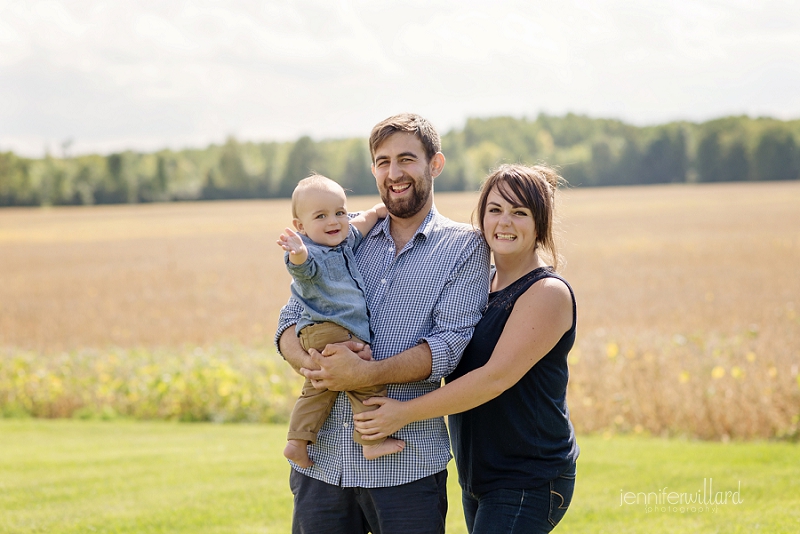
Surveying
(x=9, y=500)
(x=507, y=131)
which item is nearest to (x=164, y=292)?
(x=9, y=500)

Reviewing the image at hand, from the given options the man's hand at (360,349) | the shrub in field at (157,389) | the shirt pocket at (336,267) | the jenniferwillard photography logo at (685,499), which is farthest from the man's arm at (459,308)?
the shrub in field at (157,389)

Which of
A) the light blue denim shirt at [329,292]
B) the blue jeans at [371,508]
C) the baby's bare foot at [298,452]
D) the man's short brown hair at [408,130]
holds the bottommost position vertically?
the blue jeans at [371,508]

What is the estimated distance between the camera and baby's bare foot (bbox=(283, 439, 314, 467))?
9.79 feet

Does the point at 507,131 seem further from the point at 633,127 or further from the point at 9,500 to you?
the point at 9,500

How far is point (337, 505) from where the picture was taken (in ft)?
9.69

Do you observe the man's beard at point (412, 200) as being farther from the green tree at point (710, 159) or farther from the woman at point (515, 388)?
the green tree at point (710, 159)

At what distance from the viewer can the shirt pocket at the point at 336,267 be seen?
2996 millimetres

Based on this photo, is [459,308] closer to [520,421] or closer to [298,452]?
[520,421]

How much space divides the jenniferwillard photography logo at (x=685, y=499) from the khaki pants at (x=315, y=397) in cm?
309

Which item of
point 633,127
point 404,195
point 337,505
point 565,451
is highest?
point 633,127

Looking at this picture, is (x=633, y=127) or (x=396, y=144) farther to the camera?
(x=633, y=127)

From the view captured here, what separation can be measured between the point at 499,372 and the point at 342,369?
22.9 inches

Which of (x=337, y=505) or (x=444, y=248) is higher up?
(x=444, y=248)

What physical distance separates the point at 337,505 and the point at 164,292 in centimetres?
1723
